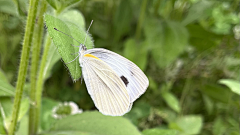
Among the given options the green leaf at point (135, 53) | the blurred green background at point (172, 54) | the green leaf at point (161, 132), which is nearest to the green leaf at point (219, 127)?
the blurred green background at point (172, 54)

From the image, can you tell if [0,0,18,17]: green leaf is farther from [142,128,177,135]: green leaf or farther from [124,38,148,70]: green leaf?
[142,128,177,135]: green leaf

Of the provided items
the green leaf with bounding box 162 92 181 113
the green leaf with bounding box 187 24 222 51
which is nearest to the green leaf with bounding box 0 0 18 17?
the green leaf with bounding box 162 92 181 113

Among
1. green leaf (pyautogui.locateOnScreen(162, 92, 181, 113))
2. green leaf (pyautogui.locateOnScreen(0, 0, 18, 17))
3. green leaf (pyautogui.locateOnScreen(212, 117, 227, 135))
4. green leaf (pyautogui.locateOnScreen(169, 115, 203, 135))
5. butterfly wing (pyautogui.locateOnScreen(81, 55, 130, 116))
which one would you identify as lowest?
green leaf (pyautogui.locateOnScreen(212, 117, 227, 135))

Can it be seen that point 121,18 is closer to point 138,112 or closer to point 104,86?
point 138,112

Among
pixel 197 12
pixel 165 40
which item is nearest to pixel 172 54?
pixel 165 40

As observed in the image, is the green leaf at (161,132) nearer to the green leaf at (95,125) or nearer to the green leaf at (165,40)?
the green leaf at (95,125)

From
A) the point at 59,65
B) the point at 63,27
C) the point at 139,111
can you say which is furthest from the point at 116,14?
the point at 63,27

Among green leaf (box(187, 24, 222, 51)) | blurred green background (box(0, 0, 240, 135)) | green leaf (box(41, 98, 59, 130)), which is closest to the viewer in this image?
green leaf (box(41, 98, 59, 130))

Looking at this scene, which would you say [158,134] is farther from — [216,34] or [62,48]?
[216,34]
